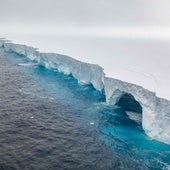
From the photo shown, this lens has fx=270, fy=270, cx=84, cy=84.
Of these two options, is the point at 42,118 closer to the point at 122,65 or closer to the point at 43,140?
the point at 43,140

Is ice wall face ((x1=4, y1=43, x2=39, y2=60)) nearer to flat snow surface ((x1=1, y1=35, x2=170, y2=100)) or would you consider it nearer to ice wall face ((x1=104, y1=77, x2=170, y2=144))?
flat snow surface ((x1=1, y1=35, x2=170, y2=100))

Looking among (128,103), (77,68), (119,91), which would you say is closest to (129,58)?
(77,68)

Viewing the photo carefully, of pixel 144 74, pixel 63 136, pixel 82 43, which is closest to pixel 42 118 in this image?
pixel 63 136

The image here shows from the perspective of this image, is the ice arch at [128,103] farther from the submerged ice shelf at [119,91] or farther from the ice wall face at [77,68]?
the ice wall face at [77,68]

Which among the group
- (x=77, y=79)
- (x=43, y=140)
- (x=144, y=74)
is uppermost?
(x=144, y=74)

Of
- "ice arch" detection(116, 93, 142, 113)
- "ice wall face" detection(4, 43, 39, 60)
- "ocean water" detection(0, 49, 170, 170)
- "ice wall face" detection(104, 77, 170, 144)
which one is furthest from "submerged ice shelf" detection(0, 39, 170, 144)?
"ice wall face" detection(4, 43, 39, 60)

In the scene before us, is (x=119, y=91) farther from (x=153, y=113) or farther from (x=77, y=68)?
(x=77, y=68)

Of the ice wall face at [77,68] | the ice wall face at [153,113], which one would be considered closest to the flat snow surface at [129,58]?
the ice wall face at [153,113]
